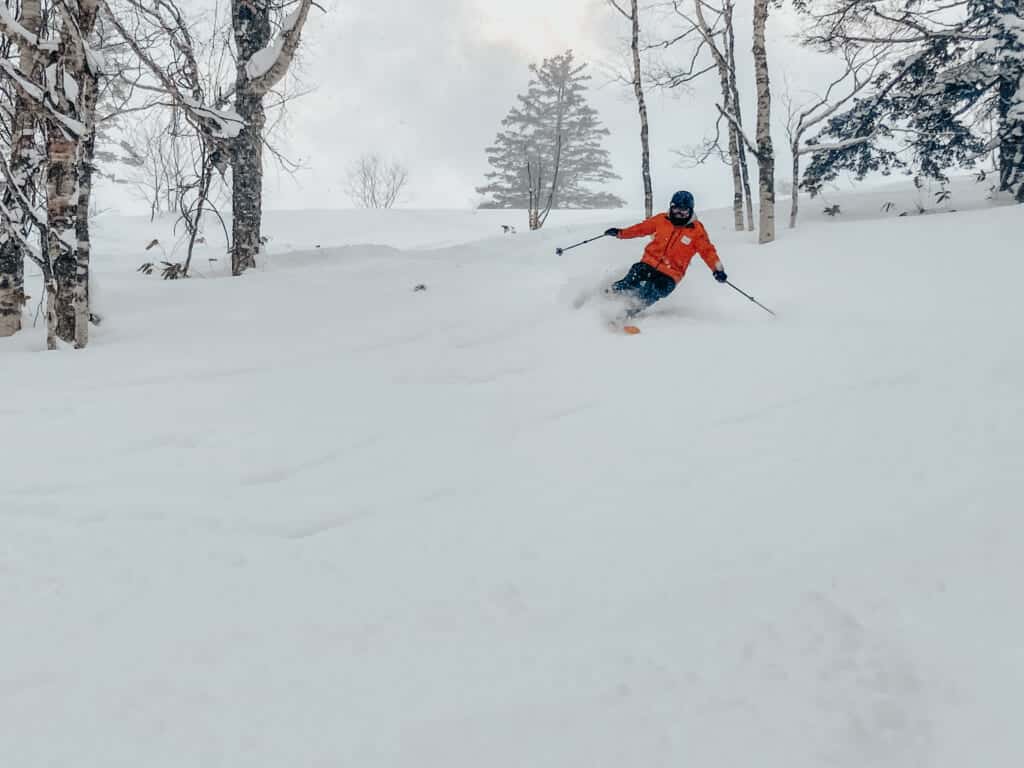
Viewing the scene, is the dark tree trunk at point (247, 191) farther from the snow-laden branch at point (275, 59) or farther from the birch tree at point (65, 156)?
the birch tree at point (65, 156)

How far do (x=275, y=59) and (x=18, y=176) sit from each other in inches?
153

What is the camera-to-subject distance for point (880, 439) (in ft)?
11.8

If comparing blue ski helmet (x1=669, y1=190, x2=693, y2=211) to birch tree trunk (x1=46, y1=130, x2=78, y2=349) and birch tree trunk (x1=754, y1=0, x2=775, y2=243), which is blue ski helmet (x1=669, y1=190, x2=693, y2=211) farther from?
birch tree trunk (x1=46, y1=130, x2=78, y2=349)

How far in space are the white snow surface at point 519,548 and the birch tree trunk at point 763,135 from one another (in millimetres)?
4450

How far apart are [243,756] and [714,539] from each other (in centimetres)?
199

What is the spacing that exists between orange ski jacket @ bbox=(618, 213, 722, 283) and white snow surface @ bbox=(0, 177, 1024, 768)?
93 centimetres

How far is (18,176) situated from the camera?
516 cm

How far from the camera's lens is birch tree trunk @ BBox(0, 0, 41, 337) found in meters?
5.19

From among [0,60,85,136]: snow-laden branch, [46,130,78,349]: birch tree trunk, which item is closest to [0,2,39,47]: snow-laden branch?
[0,60,85,136]: snow-laden branch

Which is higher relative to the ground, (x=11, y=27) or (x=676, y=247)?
(x=11, y=27)

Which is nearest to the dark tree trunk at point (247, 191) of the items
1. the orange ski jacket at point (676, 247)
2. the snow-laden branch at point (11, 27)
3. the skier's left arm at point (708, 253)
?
the snow-laden branch at point (11, 27)

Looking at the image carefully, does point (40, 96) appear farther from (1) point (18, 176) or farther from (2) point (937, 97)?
(2) point (937, 97)

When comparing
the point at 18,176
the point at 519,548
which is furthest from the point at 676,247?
the point at 18,176

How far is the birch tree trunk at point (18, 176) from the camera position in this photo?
5.19 metres
